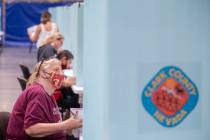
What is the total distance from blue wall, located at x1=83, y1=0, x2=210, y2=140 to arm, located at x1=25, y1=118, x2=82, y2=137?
0.99 metres

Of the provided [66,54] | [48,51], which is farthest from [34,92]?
[48,51]

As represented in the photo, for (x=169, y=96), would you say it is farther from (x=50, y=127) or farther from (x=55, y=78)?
(x=55, y=78)

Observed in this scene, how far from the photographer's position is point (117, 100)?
243 cm

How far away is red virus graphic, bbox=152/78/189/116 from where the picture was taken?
8.11 feet

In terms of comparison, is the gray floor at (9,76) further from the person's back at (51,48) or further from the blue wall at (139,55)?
the blue wall at (139,55)

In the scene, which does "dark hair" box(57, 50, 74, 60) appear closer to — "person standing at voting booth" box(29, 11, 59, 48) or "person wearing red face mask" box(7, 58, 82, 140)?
"person wearing red face mask" box(7, 58, 82, 140)

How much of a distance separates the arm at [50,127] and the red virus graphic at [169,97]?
115cm

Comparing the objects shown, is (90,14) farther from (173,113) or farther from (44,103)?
(44,103)

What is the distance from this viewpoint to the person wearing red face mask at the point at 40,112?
3.58 m

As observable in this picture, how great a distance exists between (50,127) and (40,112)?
12cm

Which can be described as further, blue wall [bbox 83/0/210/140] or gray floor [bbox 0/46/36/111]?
gray floor [bbox 0/46/36/111]

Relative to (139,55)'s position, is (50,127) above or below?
below

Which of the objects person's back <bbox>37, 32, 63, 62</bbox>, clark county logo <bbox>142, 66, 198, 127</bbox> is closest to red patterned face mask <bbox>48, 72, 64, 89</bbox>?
clark county logo <bbox>142, 66, 198, 127</bbox>

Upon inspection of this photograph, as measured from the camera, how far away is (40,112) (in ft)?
11.8
